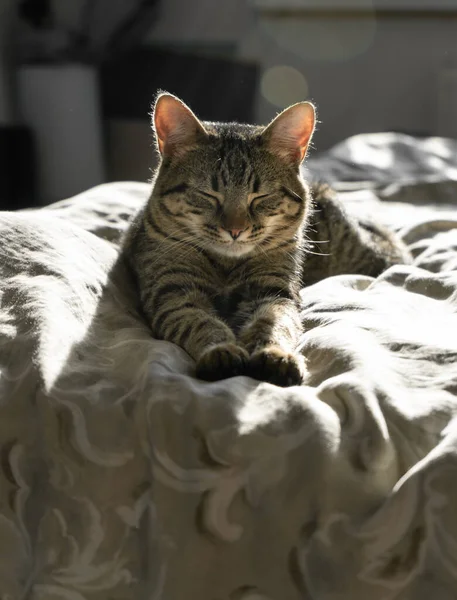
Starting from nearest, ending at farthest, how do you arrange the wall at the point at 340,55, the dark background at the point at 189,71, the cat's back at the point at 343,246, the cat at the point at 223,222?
the cat at the point at 223,222 → the cat's back at the point at 343,246 → the dark background at the point at 189,71 → the wall at the point at 340,55

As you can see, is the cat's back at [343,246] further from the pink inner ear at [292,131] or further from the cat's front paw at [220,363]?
the cat's front paw at [220,363]

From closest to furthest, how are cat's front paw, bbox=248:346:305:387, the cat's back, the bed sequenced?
the bed, cat's front paw, bbox=248:346:305:387, the cat's back

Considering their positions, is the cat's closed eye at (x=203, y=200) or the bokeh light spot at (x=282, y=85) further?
the bokeh light spot at (x=282, y=85)

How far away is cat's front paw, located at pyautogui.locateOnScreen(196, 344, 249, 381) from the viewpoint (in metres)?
0.95

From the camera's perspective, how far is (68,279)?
111cm

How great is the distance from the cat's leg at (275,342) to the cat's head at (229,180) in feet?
0.52

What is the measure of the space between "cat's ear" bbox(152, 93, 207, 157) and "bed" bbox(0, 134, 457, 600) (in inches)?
18.7

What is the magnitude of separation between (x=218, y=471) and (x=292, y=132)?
2.72 feet

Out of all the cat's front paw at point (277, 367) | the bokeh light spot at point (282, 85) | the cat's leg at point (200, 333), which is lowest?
the bokeh light spot at point (282, 85)

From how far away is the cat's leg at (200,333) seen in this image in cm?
96

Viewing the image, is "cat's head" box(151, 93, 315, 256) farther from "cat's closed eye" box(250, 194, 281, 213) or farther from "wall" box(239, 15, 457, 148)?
"wall" box(239, 15, 457, 148)

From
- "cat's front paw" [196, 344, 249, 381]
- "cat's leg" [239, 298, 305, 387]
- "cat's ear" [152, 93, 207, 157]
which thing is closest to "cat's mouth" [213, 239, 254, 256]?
"cat's leg" [239, 298, 305, 387]

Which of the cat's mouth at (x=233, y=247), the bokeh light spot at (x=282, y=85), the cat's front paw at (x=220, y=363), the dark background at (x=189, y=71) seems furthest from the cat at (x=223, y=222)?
the bokeh light spot at (x=282, y=85)

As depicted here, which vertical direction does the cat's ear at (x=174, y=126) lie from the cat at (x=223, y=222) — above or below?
above
